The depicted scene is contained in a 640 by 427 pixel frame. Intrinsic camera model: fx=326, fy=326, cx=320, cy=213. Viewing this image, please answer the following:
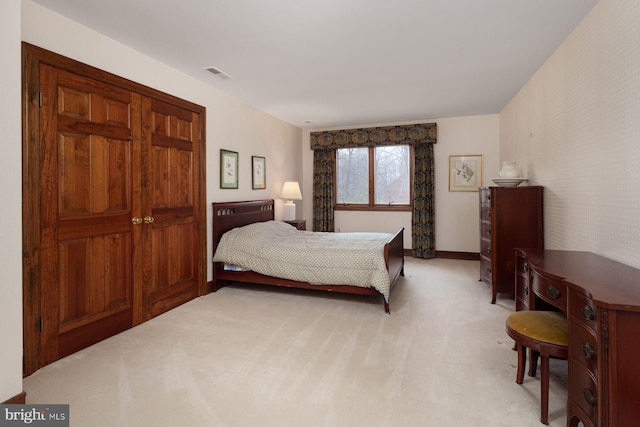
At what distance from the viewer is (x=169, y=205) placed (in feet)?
11.3

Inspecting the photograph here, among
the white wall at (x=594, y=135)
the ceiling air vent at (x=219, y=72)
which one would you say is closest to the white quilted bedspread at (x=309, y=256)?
the white wall at (x=594, y=135)

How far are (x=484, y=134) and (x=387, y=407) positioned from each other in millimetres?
5283

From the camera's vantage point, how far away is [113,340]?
9.04 ft

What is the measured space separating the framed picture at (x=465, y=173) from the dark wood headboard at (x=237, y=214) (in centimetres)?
333

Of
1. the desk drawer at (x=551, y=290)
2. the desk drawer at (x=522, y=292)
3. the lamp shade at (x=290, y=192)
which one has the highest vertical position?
the lamp shade at (x=290, y=192)

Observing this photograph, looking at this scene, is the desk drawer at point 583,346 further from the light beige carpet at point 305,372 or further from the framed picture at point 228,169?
the framed picture at point 228,169

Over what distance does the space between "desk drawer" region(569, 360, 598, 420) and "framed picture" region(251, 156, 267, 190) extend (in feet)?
14.0

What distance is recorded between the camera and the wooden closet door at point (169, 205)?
→ 320cm

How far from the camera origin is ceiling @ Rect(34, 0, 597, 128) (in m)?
2.41

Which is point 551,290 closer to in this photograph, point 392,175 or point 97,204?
point 97,204

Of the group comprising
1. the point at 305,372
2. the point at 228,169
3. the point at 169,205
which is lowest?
the point at 305,372

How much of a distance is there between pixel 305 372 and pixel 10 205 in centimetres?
198

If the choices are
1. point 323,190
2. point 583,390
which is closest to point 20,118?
point 583,390

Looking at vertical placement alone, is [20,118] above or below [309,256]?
above
